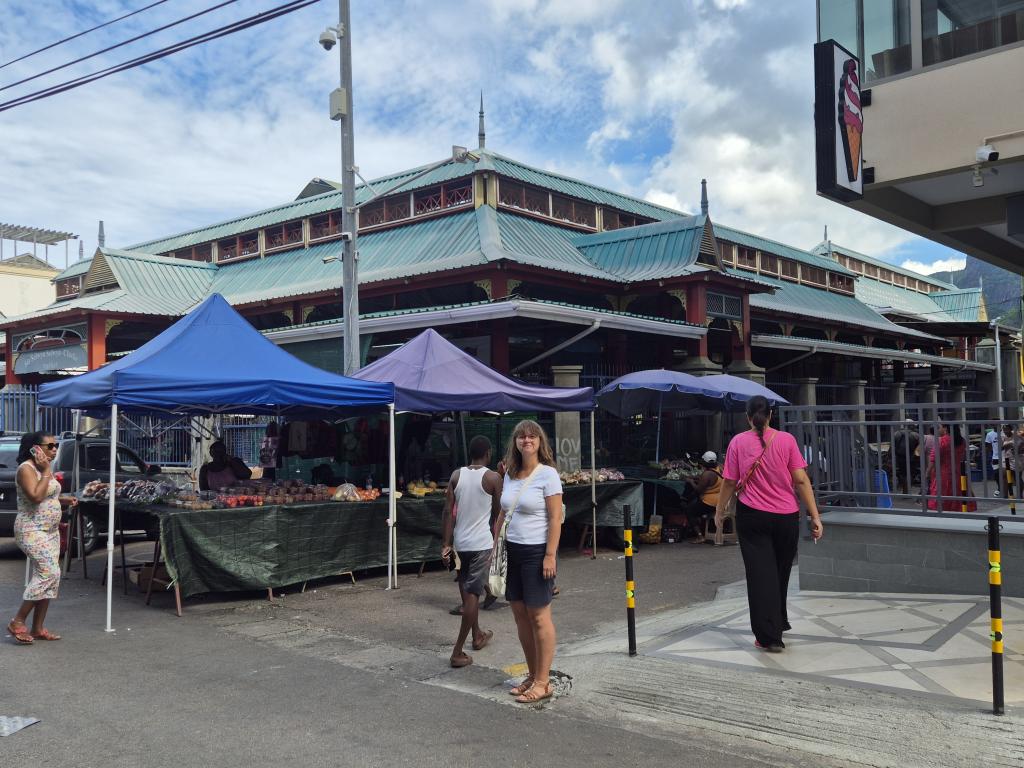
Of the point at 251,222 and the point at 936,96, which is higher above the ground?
the point at 251,222

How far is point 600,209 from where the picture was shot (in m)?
24.5

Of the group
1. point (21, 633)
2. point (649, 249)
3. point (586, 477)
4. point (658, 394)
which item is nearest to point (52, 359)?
point (649, 249)

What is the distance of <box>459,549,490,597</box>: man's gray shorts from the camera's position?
6984mm

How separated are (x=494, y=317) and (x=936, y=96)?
8859 millimetres

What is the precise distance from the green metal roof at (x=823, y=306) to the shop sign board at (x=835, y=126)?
16.1m

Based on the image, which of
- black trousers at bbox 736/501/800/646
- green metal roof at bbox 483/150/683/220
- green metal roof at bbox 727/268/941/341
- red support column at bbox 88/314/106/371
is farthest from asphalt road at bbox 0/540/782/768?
green metal roof at bbox 727/268/941/341

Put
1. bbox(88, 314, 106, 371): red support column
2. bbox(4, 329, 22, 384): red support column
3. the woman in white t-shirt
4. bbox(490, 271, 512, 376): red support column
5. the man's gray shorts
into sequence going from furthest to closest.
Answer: bbox(4, 329, 22, 384): red support column < bbox(88, 314, 106, 371): red support column < bbox(490, 271, 512, 376): red support column < the man's gray shorts < the woman in white t-shirt

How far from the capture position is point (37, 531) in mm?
7500

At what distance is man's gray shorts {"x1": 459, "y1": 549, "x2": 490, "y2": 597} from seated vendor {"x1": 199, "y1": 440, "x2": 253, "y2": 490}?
5.57 metres

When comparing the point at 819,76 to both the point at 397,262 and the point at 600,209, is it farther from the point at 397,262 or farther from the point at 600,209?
the point at 600,209

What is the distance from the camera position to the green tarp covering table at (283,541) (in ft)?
30.1

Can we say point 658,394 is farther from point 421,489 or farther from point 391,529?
point 391,529

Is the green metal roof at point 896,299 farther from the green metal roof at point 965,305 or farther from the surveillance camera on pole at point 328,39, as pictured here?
the surveillance camera on pole at point 328,39

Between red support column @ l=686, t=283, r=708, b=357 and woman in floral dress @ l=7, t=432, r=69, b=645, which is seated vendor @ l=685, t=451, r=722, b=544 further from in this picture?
woman in floral dress @ l=7, t=432, r=69, b=645
